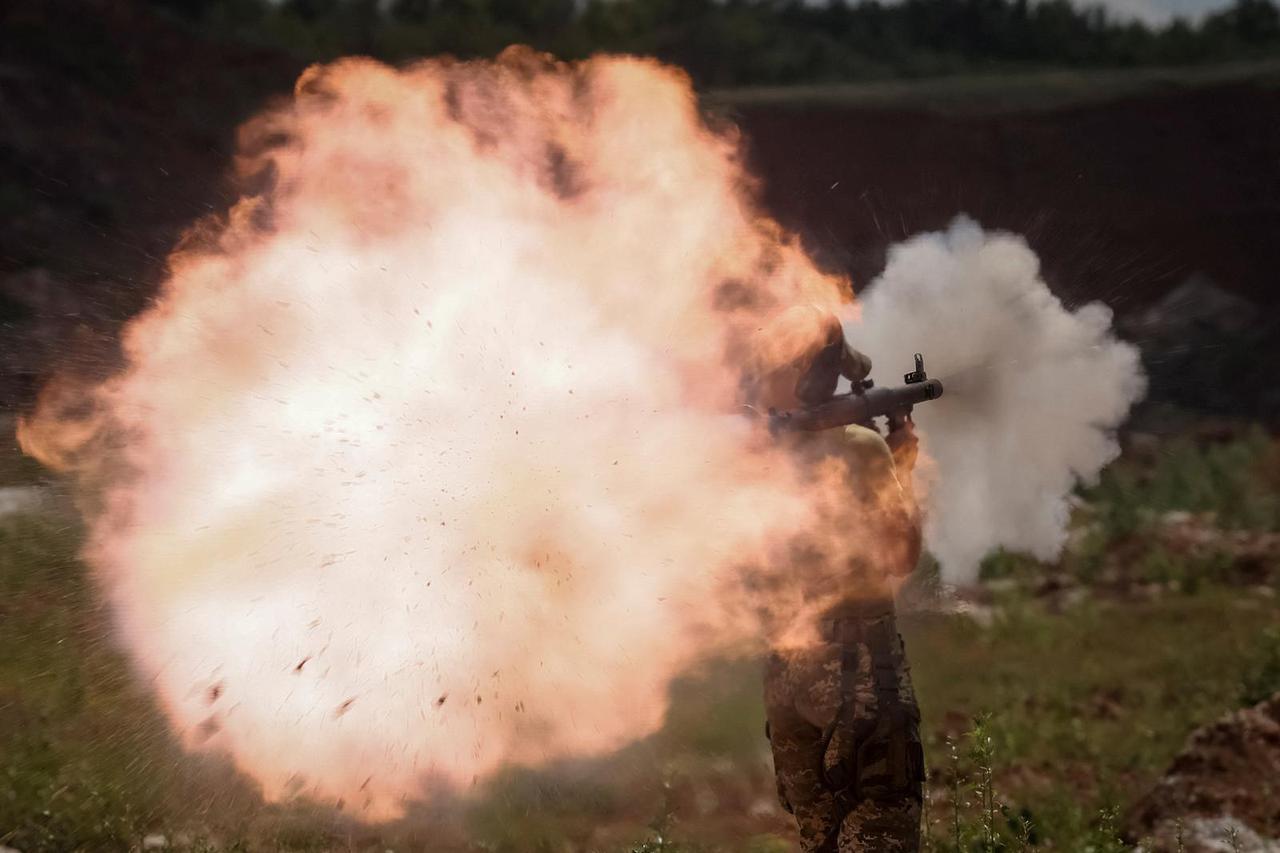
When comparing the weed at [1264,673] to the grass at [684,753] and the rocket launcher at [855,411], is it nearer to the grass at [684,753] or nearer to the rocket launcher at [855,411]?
the grass at [684,753]

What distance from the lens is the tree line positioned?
608 inches

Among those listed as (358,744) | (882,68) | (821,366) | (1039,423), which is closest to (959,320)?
(1039,423)

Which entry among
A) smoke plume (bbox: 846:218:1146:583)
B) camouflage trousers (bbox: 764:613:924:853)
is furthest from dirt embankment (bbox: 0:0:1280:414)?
camouflage trousers (bbox: 764:613:924:853)

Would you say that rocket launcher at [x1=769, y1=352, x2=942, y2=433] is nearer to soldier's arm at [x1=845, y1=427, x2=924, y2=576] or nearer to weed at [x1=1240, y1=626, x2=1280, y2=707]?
soldier's arm at [x1=845, y1=427, x2=924, y2=576]

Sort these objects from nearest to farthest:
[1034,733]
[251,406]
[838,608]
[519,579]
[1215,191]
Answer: [838,608]
[519,579]
[251,406]
[1034,733]
[1215,191]

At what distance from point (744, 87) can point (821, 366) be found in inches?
510

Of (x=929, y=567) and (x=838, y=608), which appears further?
(x=929, y=567)

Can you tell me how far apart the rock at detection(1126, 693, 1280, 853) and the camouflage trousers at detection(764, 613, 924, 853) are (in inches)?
90.0

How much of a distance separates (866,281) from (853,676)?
177 centimetres

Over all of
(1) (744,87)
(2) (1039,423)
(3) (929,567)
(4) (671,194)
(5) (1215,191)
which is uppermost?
(1) (744,87)

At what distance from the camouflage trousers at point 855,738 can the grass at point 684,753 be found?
799mm

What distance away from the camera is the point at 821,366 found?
377cm

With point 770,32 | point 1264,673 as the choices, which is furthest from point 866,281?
point 770,32

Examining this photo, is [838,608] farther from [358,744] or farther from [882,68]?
[882,68]
